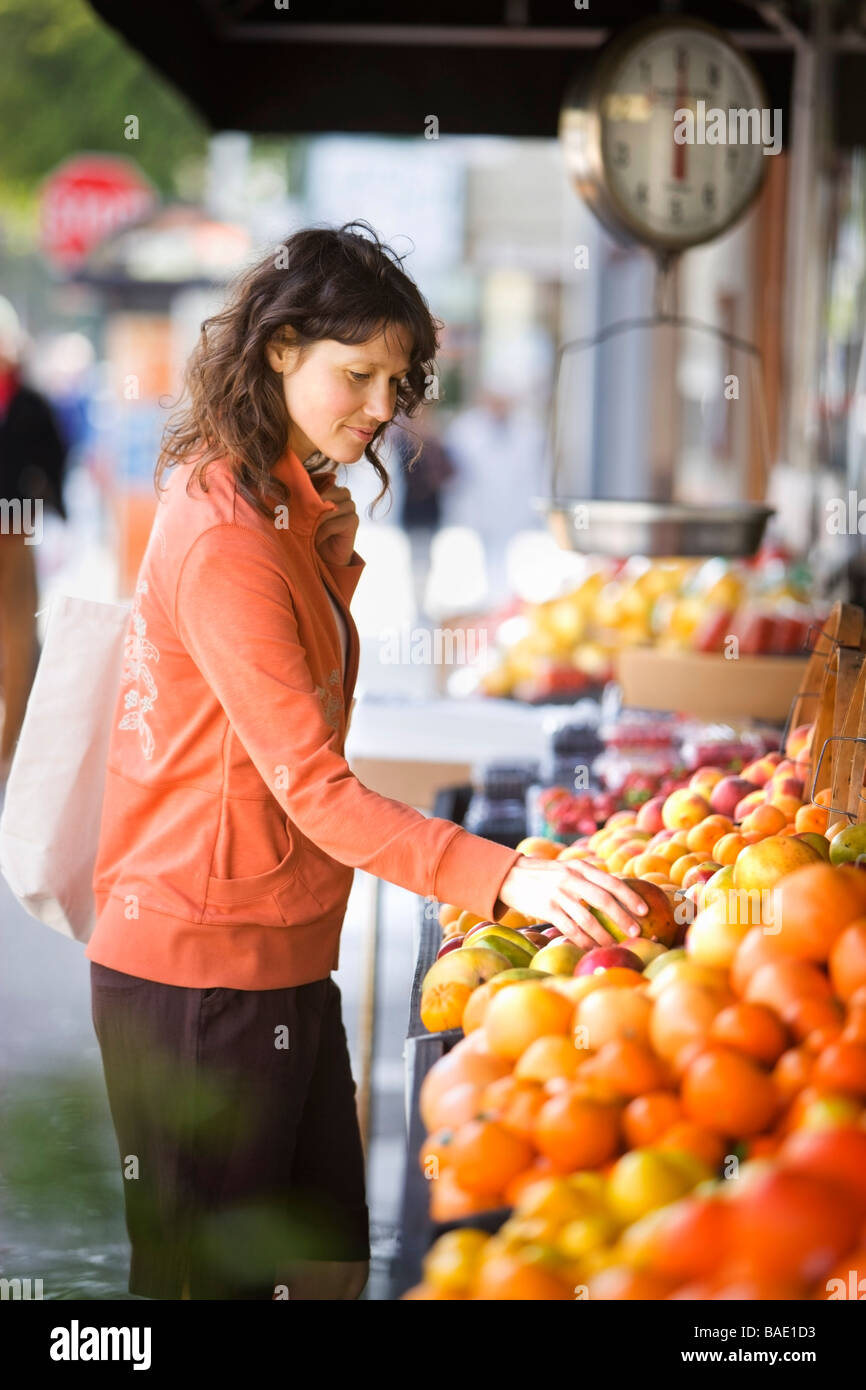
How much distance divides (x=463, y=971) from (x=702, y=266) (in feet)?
47.2

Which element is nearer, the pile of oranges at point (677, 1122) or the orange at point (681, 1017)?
the pile of oranges at point (677, 1122)

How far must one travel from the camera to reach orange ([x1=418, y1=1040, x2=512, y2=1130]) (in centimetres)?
181

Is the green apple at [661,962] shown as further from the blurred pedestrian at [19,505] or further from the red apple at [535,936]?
the blurred pedestrian at [19,505]

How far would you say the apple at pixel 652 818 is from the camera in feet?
10.2

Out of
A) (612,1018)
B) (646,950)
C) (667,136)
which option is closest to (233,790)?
(646,950)

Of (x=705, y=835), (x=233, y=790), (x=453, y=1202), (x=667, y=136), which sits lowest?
(x=453, y=1202)

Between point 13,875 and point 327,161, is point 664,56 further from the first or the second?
point 327,161

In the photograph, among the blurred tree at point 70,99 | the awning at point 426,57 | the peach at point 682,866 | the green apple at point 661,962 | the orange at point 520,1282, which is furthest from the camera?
the blurred tree at point 70,99

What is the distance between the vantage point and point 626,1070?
1.69 m

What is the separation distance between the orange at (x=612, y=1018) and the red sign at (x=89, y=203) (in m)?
17.5

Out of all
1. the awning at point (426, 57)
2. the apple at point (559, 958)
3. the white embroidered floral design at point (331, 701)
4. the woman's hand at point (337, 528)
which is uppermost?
the awning at point (426, 57)

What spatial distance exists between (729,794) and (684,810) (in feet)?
0.47

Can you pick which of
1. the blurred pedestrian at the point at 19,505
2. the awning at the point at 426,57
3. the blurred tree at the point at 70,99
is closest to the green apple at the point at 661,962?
the awning at the point at 426,57

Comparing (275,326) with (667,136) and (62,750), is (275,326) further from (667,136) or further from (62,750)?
(667,136)
